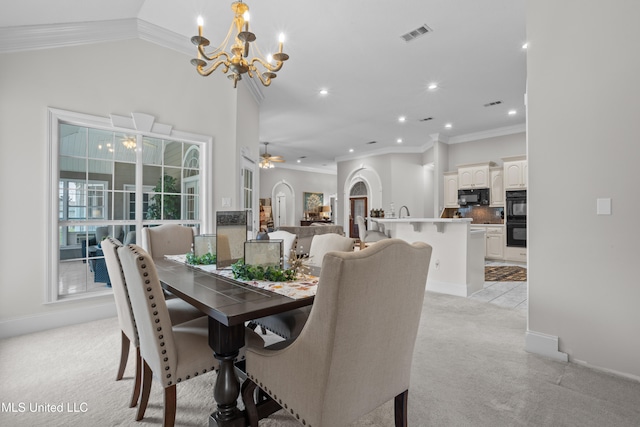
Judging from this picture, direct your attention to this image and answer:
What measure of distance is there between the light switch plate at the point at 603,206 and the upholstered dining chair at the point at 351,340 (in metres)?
1.79

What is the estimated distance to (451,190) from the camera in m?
8.04

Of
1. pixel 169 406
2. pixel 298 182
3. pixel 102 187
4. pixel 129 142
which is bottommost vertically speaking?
pixel 169 406

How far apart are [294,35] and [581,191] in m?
3.16

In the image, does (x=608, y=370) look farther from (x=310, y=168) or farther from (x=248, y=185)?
(x=310, y=168)

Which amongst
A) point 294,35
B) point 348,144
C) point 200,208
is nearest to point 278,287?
point 200,208

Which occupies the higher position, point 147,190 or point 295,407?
point 147,190

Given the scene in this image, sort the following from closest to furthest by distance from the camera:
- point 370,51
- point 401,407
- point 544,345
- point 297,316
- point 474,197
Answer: point 401,407 → point 297,316 → point 544,345 → point 370,51 → point 474,197

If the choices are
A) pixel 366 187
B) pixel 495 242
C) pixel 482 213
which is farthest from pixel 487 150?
pixel 366 187

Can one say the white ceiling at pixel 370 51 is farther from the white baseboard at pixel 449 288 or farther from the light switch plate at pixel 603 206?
the white baseboard at pixel 449 288

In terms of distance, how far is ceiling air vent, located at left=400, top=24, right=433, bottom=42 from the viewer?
11.4 feet

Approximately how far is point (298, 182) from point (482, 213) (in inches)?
286

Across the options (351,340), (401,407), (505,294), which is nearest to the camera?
(351,340)

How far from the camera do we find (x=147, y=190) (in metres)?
3.79

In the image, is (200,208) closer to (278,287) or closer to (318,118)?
(278,287)
